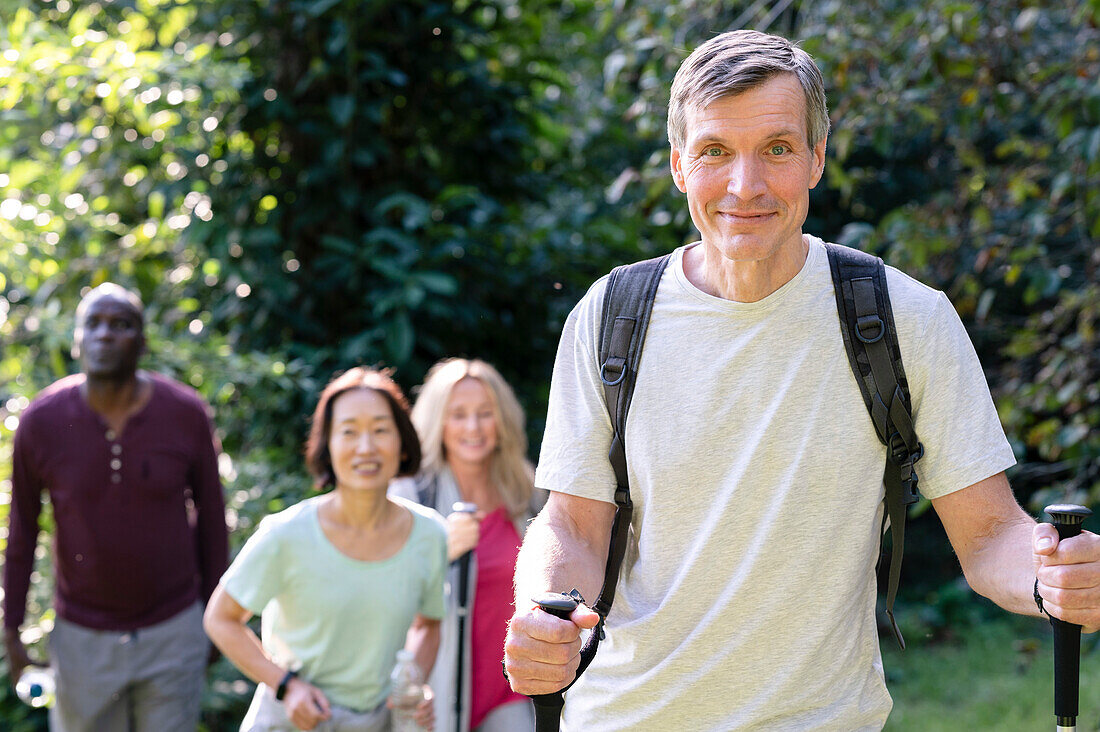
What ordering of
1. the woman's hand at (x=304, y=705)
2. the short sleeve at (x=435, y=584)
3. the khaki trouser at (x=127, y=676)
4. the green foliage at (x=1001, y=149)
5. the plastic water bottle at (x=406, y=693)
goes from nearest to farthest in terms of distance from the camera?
the woman's hand at (x=304, y=705) → the plastic water bottle at (x=406, y=693) → the short sleeve at (x=435, y=584) → the khaki trouser at (x=127, y=676) → the green foliage at (x=1001, y=149)

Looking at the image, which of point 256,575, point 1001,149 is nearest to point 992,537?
point 256,575

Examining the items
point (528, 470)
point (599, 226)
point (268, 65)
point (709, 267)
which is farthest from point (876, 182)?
point (709, 267)

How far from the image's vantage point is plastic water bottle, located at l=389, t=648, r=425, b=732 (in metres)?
3.61

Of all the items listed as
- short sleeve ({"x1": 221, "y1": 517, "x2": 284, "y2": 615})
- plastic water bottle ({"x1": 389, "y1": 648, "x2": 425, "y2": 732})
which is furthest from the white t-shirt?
short sleeve ({"x1": 221, "y1": 517, "x2": 284, "y2": 615})

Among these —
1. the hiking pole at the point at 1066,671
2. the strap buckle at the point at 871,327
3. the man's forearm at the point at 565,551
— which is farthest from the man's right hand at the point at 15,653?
the hiking pole at the point at 1066,671

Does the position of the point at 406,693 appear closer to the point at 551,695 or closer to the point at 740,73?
the point at 551,695

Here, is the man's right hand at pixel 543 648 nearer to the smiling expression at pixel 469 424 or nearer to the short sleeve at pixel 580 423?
the short sleeve at pixel 580 423

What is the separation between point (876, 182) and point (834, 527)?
8.03 m

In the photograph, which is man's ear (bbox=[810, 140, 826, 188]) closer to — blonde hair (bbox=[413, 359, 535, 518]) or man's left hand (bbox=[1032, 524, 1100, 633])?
man's left hand (bbox=[1032, 524, 1100, 633])

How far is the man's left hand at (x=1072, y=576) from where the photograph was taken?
1.65 meters

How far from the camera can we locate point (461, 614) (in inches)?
160

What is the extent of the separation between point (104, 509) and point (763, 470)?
3148 millimetres

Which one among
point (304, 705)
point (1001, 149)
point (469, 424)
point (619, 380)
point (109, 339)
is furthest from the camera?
point (1001, 149)

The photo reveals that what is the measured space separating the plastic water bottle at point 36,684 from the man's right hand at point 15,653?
2 centimetres
